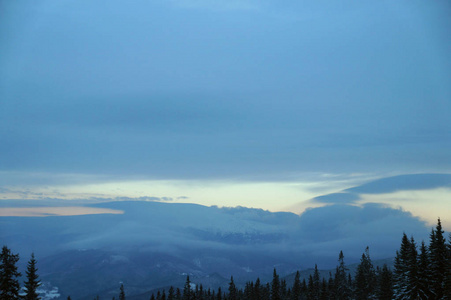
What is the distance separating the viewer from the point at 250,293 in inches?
6216

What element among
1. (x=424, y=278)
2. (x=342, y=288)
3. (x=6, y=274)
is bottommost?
(x=342, y=288)

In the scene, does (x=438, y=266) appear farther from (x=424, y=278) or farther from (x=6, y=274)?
(x=6, y=274)

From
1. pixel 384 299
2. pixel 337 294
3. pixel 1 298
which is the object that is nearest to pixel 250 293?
pixel 337 294

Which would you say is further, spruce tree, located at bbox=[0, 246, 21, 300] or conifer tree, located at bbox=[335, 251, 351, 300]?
conifer tree, located at bbox=[335, 251, 351, 300]

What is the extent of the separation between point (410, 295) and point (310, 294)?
224 ft

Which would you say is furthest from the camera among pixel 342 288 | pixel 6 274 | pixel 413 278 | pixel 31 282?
pixel 342 288

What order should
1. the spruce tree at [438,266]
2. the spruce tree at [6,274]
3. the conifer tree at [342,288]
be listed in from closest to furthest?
the spruce tree at [6,274], the spruce tree at [438,266], the conifer tree at [342,288]

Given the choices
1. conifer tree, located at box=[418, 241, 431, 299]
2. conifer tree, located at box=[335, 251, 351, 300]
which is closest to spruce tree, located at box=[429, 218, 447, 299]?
conifer tree, located at box=[418, 241, 431, 299]

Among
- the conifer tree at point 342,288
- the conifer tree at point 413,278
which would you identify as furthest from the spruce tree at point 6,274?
the conifer tree at point 342,288

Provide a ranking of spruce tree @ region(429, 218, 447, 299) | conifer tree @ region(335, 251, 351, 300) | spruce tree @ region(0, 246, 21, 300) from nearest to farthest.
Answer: spruce tree @ region(0, 246, 21, 300), spruce tree @ region(429, 218, 447, 299), conifer tree @ region(335, 251, 351, 300)

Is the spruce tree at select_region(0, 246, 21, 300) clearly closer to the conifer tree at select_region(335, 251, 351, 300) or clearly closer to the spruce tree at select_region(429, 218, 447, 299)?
the spruce tree at select_region(429, 218, 447, 299)

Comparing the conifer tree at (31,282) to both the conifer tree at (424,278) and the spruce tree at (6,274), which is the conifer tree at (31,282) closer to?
the spruce tree at (6,274)

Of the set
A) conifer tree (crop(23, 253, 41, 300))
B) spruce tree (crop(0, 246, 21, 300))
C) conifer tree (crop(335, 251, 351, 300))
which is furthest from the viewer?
conifer tree (crop(335, 251, 351, 300))

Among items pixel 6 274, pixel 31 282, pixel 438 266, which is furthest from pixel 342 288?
pixel 6 274
